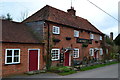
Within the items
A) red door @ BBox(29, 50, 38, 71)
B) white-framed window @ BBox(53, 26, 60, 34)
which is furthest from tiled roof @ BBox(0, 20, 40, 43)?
white-framed window @ BBox(53, 26, 60, 34)

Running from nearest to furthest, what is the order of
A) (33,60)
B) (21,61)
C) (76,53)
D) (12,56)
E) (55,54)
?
(12,56), (21,61), (33,60), (55,54), (76,53)

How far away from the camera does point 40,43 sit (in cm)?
1540

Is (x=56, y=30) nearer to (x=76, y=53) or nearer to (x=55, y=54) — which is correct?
(x=55, y=54)

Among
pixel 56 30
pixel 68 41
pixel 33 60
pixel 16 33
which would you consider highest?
pixel 56 30

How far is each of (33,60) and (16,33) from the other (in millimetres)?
3271

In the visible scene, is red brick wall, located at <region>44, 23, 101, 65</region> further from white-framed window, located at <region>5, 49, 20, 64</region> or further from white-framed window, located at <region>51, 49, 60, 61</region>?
white-framed window, located at <region>5, 49, 20, 64</region>

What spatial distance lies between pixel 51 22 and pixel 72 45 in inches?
197

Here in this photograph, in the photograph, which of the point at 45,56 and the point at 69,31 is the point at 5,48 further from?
the point at 69,31

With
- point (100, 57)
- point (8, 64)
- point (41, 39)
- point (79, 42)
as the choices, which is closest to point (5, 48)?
point (8, 64)

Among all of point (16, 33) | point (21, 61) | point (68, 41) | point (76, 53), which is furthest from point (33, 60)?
point (76, 53)

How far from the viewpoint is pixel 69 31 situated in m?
19.4

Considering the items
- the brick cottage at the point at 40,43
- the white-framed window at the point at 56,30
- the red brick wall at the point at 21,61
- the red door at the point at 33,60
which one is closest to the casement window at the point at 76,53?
the brick cottage at the point at 40,43

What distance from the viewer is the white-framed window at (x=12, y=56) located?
12714mm

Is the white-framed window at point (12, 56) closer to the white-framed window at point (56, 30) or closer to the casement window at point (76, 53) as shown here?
the white-framed window at point (56, 30)
